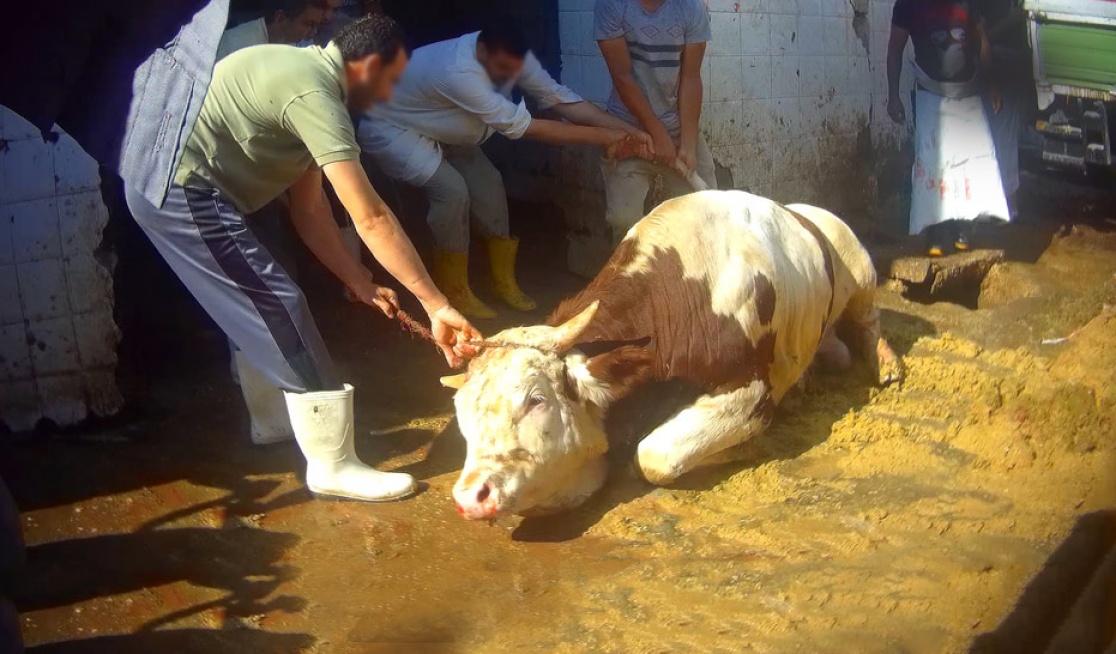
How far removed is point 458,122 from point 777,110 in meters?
2.84

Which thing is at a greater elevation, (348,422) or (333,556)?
(348,422)

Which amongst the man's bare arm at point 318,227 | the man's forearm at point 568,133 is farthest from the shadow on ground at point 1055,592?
the man's forearm at point 568,133

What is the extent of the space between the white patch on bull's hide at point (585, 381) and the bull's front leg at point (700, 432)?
0.28 meters

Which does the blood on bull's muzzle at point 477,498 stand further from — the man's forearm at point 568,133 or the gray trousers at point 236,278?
the man's forearm at point 568,133

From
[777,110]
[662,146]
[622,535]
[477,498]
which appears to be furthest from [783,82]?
[477,498]

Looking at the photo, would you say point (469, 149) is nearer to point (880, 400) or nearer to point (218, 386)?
point (218, 386)

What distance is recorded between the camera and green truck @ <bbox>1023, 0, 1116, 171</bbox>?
7.76m

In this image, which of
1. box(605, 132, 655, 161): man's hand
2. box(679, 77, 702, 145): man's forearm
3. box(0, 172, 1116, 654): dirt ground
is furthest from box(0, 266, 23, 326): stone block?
box(679, 77, 702, 145): man's forearm

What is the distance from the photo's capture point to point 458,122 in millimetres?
5418

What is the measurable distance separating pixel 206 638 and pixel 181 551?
605 millimetres

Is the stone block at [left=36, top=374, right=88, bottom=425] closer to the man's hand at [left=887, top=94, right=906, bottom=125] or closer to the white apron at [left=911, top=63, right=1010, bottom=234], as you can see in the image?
the white apron at [left=911, top=63, right=1010, bottom=234]

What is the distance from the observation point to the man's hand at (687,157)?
5.63 m

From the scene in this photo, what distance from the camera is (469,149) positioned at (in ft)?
19.2

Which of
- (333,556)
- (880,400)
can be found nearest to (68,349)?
(333,556)
